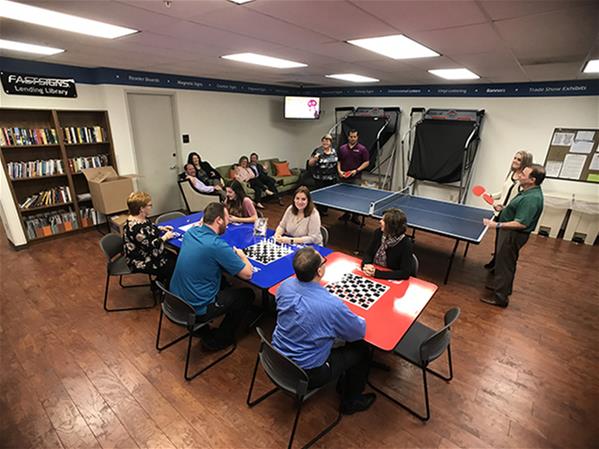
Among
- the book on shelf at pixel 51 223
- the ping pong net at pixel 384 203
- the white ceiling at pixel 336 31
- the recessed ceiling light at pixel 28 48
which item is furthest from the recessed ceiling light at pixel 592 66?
the book on shelf at pixel 51 223

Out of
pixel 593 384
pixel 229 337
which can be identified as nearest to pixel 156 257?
pixel 229 337

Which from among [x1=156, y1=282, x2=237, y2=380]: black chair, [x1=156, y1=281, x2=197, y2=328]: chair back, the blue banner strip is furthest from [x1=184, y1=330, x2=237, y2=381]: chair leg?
the blue banner strip

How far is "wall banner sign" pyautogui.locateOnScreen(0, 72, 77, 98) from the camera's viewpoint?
4172 mm

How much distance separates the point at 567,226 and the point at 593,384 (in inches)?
155

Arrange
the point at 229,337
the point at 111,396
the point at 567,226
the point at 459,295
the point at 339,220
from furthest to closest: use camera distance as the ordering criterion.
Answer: the point at 339,220
the point at 567,226
the point at 459,295
the point at 229,337
the point at 111,396

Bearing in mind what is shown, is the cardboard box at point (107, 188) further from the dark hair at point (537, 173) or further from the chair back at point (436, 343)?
the dark hair at point (537, 173)

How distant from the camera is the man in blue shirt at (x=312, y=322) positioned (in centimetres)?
167

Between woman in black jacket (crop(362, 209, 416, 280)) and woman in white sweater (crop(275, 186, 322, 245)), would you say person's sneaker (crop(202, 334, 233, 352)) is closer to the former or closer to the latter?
woman in white sweater (crop(275, 186, 322, 245))

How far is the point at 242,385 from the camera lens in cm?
240

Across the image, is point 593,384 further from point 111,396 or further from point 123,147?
point 123,147

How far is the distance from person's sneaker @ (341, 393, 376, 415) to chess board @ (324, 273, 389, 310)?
2.41ft

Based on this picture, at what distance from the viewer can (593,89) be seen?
16.3 ft

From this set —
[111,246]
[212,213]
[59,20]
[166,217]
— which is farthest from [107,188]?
[212,213]

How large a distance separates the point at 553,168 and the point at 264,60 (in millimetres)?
5594
